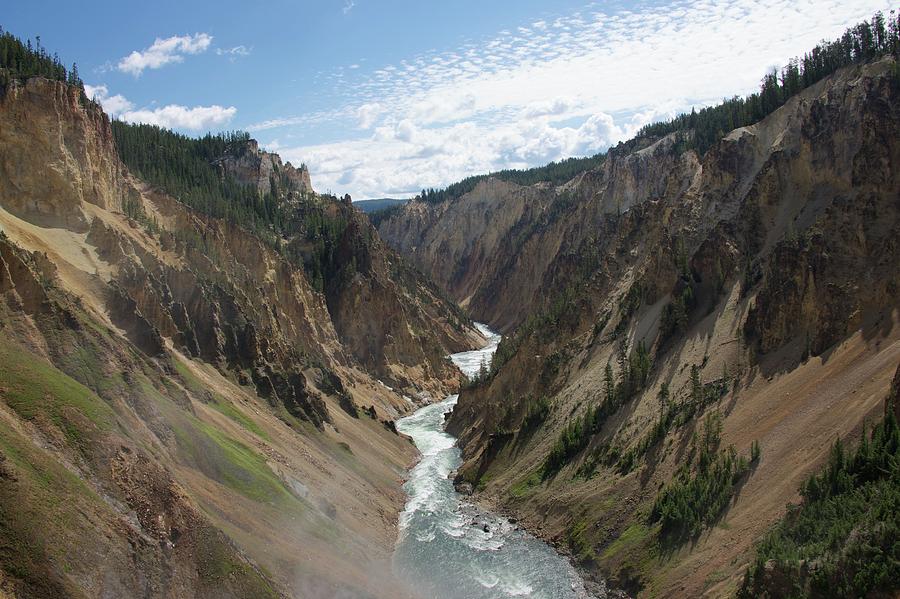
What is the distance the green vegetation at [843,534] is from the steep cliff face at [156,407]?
53.6 ft

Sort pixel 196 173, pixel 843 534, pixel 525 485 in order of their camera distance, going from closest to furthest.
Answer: pixel 843 534, pixel 525 485, pixel 196 173

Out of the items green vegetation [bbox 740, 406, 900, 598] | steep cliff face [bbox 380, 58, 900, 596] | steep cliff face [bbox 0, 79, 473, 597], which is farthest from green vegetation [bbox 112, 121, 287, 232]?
green vegetation [bbox 740, 406, 900, 598]

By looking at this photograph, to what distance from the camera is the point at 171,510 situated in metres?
26.5

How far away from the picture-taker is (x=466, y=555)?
40344 millimetres

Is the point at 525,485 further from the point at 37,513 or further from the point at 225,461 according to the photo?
the point at 37,513

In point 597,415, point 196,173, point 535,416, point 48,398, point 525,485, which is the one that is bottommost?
point 525,485

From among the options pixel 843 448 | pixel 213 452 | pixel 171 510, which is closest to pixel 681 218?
pixel 843 448

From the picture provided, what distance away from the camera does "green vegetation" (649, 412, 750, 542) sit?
1348 inches

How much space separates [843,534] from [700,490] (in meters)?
10.3

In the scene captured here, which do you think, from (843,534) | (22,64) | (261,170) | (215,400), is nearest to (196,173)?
(261,170)

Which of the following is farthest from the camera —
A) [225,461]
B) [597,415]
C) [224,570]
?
[597,415]

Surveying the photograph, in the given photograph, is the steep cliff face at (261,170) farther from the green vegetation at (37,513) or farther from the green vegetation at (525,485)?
the green vegetation at (37,513)

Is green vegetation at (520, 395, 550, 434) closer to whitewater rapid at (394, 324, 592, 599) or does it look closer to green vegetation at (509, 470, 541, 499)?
green vegetation at (509, 470, 541, 499)

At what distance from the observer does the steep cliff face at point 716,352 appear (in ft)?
112
